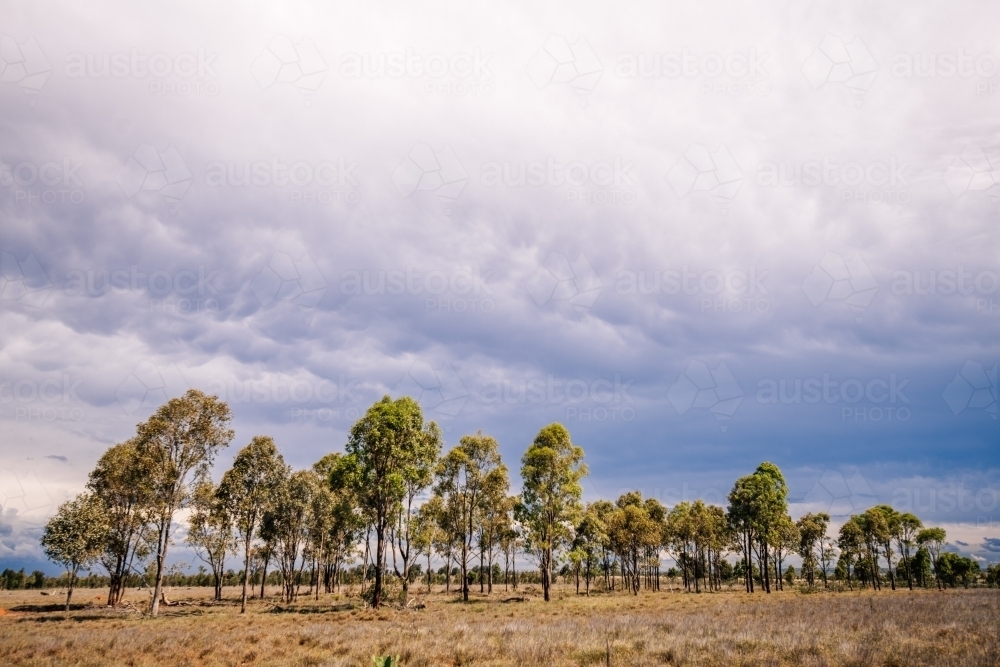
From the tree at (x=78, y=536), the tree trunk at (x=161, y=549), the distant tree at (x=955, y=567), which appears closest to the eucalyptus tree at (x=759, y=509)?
the distant tree at (x=955, y=567)

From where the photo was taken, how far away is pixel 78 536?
48.0 meters

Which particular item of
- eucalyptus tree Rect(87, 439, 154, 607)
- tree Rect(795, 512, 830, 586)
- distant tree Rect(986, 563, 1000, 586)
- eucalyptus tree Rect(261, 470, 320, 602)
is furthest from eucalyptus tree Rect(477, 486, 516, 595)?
distant tree Rect(986, 563, 1000, 586)

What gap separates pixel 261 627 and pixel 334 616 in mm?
6221

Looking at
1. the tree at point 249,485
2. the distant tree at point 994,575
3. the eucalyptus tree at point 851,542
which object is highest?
the tree at point 249,485

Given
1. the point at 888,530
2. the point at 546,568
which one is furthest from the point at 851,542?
the point at 546,568

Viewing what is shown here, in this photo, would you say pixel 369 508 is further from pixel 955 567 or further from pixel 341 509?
pixel 955 567

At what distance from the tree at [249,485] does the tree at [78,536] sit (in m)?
15.7

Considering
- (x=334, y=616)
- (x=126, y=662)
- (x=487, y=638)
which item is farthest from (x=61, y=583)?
(x=487, y=638)

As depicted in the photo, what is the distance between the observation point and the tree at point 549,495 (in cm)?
4428

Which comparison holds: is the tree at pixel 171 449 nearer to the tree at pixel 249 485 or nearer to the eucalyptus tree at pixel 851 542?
the tree at pixel 249 485

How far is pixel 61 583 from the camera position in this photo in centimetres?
12794

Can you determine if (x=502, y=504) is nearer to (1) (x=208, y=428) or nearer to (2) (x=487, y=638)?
(1) (x=208, y=428)

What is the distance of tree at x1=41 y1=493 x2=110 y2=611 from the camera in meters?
47.9

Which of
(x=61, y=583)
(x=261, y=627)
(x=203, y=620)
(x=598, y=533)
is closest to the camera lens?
(x=261, y=627)
